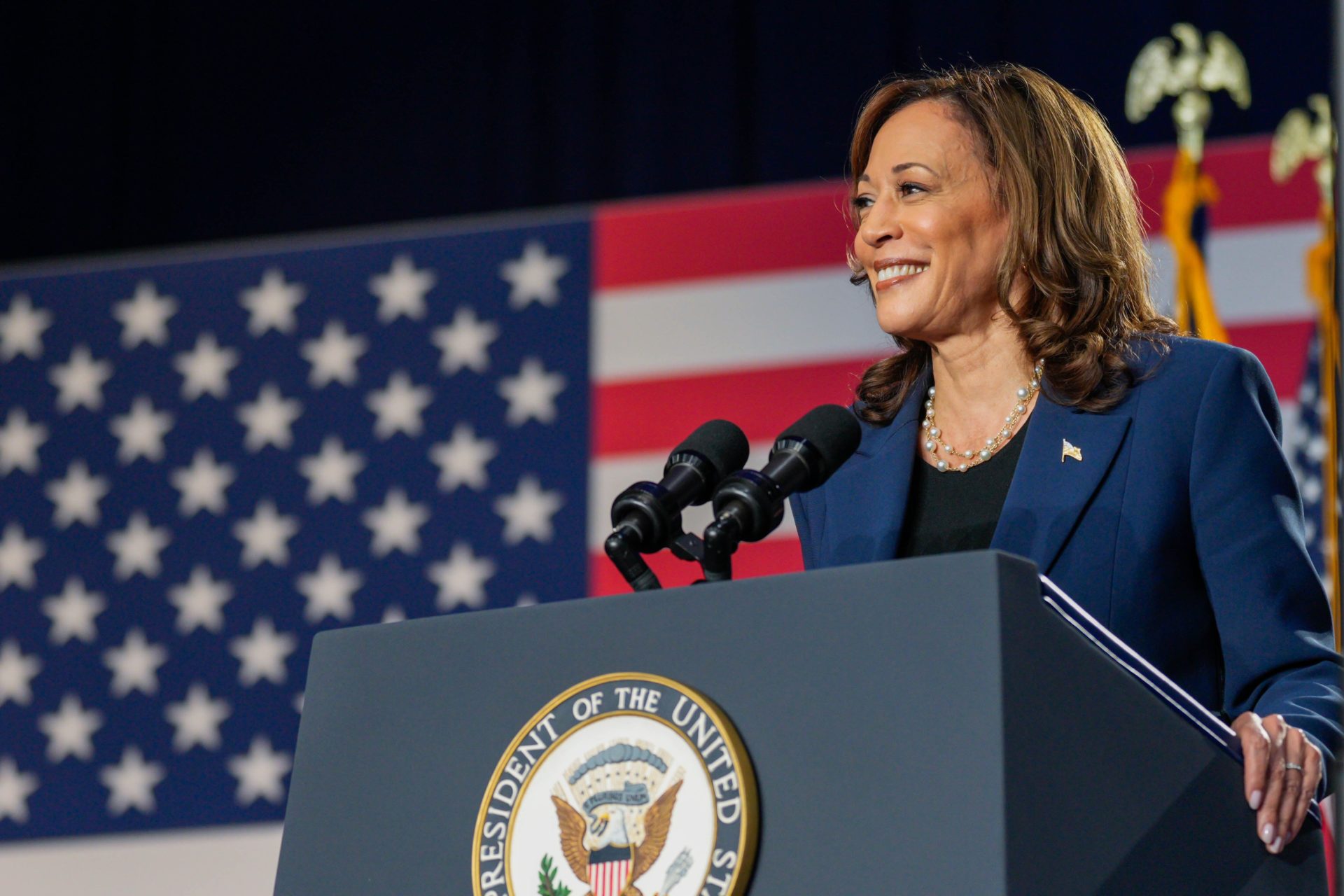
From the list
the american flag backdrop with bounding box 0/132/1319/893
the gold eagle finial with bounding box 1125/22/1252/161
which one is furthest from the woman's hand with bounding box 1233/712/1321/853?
the gold eagle finial with bounding box 1125/22/1252/161

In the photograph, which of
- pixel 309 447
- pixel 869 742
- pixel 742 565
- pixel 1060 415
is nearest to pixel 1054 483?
pixel 1060 415

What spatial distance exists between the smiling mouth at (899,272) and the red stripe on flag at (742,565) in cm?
182

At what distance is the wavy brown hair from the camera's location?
165 centimetres

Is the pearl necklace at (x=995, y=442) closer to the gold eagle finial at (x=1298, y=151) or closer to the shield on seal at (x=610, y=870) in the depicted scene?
the shield on seal at (x=610, y=870)

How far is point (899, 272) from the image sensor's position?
66.1 inches

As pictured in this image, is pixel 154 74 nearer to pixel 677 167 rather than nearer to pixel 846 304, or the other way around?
pixel 677 167

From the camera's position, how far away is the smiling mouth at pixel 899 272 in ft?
5.49

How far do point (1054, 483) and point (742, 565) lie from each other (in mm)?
2106

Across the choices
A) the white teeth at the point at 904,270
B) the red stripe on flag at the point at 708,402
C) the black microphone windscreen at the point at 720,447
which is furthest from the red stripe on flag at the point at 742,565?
the black microphone windscreen at the point at 720,447

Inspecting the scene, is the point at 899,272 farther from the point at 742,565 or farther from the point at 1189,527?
the point at 742,565

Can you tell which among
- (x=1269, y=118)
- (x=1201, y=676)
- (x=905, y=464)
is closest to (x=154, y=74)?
(x=1269, y=118)

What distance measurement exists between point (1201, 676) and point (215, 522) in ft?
A: 9.92

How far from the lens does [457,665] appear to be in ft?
3.73

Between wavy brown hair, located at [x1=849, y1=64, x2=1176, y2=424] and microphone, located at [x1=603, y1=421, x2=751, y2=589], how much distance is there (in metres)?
0.44
